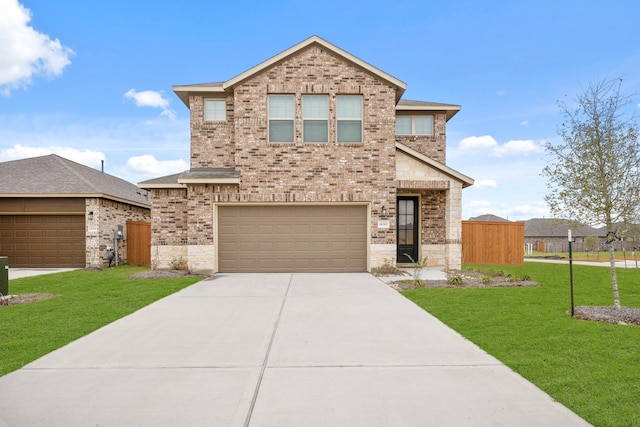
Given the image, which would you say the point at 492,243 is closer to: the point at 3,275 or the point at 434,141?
the point at 434,141

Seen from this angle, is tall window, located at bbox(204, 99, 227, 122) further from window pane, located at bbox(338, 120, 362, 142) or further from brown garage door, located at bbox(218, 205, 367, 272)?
window pane, located at bbox(338, 120, 362, 142)

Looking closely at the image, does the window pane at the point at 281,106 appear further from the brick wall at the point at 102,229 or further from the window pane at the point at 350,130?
the brick wall at the point at 102,229

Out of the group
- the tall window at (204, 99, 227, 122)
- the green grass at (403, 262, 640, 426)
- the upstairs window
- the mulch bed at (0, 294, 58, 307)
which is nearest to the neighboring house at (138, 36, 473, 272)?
the tall window at (204, 99, 227, 122)

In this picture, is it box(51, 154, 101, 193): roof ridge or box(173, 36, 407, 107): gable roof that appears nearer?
box(173, 36, 407, 107): gable roof

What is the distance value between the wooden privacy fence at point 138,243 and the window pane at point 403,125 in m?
11.8

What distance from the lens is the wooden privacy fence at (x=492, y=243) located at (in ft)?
52.2

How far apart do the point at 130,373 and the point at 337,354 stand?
2.48 m

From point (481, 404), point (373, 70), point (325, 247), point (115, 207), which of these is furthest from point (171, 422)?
point (115, 207)

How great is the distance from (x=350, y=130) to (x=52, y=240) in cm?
1337

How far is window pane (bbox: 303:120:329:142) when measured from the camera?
41.9 ft

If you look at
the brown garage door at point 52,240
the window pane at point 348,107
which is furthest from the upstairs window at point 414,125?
the brown garage door at point 52,240

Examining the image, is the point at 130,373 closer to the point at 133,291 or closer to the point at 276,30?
the point at 133,291

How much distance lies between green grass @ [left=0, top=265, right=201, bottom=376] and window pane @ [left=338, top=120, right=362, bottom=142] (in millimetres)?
6871

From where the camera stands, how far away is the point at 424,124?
15625 millimetres
